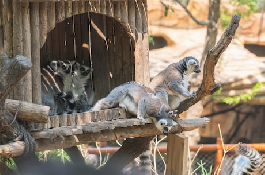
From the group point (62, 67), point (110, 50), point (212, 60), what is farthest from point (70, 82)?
point (212, 60)

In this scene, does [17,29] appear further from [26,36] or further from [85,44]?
[85,44]

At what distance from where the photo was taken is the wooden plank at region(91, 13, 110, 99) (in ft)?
19.4

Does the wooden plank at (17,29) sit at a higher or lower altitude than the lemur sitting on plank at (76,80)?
higher

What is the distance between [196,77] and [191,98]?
4588 millimetres

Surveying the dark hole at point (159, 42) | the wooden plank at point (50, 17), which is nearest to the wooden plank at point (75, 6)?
the wooden plank at point (50, 17)

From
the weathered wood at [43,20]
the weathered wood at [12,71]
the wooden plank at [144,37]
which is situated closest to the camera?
the weathered wood at [12,71]

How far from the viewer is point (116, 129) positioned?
15.1ft

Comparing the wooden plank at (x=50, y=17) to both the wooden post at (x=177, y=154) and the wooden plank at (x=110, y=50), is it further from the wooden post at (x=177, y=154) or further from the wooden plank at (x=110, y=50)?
the wooden post at (x=177, y=154)

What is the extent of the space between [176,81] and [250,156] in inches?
66.9

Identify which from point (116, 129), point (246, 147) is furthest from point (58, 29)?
point (246, 147)

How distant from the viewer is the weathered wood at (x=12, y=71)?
3355 mm

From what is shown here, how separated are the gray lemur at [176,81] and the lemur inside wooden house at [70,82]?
792 millimetres

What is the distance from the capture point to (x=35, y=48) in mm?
4238

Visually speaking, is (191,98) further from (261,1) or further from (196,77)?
(261,1)
